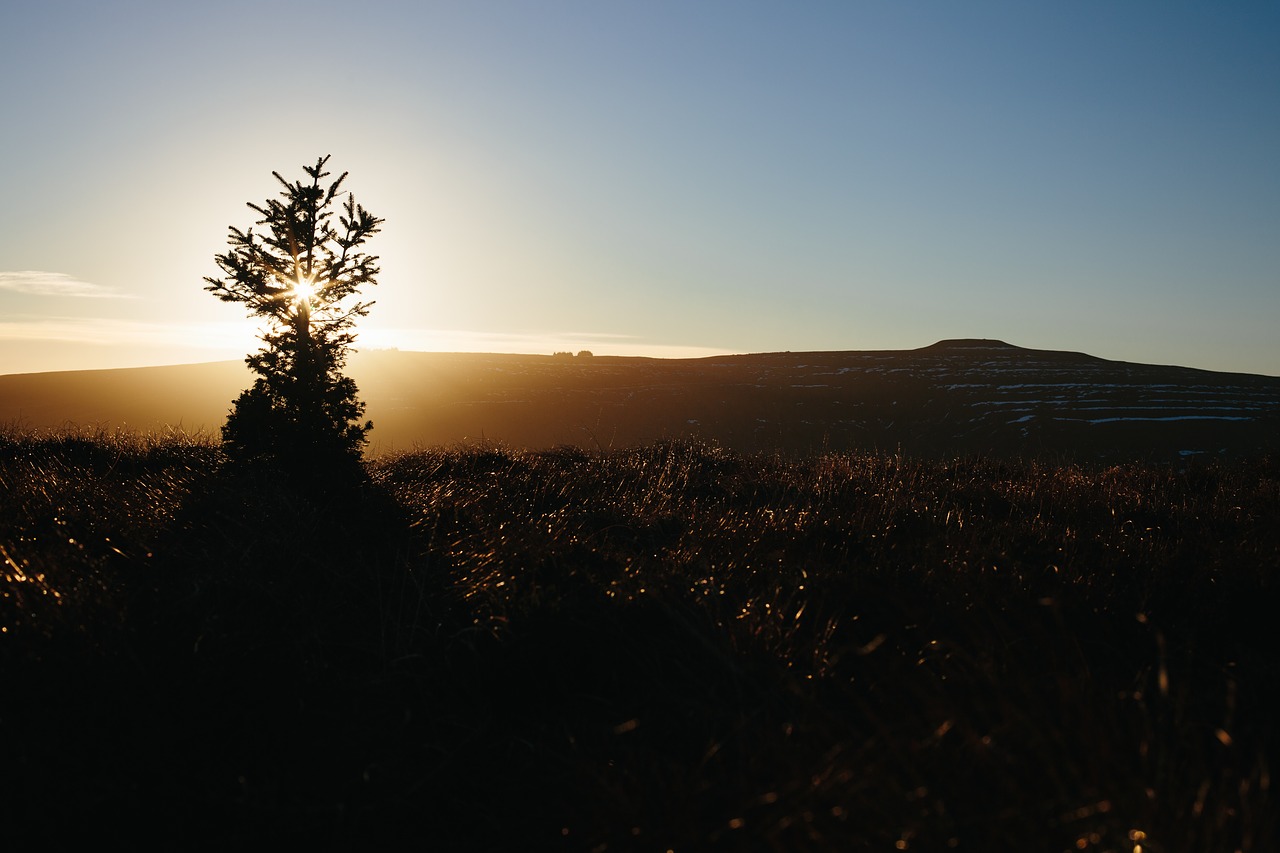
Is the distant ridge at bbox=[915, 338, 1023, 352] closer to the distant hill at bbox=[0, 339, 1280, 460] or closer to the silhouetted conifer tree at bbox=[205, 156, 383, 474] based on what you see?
the distant hill at bbox=[0, 339, 1280, 460]

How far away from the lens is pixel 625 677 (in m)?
3.35

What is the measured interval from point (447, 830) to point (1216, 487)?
355 inches

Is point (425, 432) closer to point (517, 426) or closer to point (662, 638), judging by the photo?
point (517, 426)

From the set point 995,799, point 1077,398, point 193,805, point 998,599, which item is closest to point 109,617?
point 193,805

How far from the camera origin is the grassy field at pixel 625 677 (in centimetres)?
231

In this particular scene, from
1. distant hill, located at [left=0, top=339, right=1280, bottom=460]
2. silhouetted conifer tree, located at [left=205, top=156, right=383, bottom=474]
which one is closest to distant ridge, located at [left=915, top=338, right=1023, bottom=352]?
distant hill, located at [left=0, top=339, right=1280, bottom=460]

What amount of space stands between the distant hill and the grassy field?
1435 cm

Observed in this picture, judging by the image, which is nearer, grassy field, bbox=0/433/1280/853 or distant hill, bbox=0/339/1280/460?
grassy field, bbox=0/433/1280/853

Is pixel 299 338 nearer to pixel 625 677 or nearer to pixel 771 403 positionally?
pixel 625 677

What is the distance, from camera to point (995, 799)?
2.26m

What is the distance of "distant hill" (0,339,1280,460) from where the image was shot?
97.0 feet

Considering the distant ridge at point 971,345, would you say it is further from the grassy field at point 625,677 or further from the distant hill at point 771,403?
the grassy field at point 625,677

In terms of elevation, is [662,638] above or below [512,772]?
above

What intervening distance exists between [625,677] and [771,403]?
123ft
